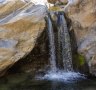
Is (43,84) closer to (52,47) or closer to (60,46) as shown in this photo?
(52,47)

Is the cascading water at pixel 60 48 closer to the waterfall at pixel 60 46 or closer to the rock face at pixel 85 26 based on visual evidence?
the waterfall at pixel 60 46

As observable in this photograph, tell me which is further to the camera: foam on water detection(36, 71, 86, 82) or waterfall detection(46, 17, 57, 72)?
waterfall detection(46, 17, 57, 72)

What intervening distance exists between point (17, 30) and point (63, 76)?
3122 millimetres

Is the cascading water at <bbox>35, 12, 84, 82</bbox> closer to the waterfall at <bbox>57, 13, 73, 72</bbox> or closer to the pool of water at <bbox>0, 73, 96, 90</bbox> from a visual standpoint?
the waterfall at <bbox>57, 13, 73, 72</bbox>

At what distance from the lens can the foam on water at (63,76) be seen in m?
12.3

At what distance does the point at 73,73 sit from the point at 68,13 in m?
3.17

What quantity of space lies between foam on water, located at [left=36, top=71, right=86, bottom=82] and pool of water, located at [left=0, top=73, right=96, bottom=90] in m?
0.09

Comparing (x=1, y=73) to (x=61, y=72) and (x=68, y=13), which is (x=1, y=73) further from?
(x=68, y=13)

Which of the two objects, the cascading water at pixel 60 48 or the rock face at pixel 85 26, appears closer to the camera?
the rock face at pixel 85 26

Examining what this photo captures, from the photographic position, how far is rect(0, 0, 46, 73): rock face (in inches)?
480

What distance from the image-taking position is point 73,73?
1318 centimetres

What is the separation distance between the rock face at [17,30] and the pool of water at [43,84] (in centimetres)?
76

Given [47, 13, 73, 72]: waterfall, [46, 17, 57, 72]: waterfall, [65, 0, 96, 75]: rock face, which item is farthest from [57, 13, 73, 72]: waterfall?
[65, 0, 96, 75]: rock face

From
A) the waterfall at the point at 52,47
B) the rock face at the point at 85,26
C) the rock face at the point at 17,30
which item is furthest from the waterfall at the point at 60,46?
the rock face at the point at 17,30
